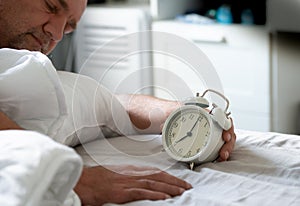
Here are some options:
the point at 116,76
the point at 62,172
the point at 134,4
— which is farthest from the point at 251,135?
the point at 134,4

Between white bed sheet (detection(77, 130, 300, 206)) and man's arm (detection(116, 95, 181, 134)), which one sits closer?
white bed sheet (detection(77, 130, 300, 206))

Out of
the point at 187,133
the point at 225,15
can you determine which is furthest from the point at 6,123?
the point at 225,15

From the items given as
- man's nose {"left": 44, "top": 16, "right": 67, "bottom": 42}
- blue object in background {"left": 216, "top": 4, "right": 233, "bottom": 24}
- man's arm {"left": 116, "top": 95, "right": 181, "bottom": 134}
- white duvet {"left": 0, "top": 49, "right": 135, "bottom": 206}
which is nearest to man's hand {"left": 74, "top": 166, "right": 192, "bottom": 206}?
white duvet {"left": 0, "top": 49, "right": 135, "bottom": 206}

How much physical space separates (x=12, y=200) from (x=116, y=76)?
78 centimetres

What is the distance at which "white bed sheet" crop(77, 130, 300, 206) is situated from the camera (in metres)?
1.02

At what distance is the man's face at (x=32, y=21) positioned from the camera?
147 cm

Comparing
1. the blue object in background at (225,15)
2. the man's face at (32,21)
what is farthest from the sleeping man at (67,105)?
the blue object in background at (225,15)

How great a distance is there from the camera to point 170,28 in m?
2.74

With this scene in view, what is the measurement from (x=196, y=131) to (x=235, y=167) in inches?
4.0

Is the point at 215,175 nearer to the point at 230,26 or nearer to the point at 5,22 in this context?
the point at 5,22

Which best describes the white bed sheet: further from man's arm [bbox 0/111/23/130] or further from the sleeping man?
man's arm [bbox 0/111/23/130]

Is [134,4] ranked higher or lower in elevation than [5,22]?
lower

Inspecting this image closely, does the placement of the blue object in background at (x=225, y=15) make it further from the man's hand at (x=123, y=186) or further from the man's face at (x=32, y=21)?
the man's hand at (x=123, y=186)

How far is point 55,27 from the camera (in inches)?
59.2
